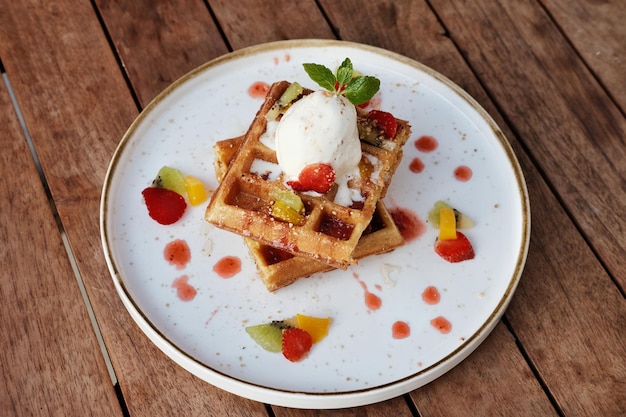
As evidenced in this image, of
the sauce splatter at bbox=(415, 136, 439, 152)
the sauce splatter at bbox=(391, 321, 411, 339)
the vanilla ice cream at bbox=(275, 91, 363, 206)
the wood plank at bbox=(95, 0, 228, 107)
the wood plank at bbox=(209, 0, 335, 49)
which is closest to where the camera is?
the vanilla ice cream at bbox=(275, 91, 363, 206)

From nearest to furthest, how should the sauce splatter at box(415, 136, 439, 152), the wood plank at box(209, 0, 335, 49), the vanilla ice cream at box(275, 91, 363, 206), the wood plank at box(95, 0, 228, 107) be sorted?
the vanilla ice cream at box(275, 91, 363, 206) < the sauce splatter at box(415, 136, 439, 152) < the wood plank at box(95, 0, 228, 107) < the wood plank at box(209, 0, 335, 49)

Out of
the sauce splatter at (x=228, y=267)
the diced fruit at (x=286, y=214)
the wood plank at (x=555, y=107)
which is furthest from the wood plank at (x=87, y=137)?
the wood plank at (x=555, y=107)

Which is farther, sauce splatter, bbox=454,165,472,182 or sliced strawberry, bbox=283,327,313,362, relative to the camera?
sauce splatter, bbox=454,165,472,182

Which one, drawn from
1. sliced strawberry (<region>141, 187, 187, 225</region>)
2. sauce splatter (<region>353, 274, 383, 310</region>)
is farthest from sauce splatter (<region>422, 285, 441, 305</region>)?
sliced strawberry (<region>141, 187, 187, 225</region>)

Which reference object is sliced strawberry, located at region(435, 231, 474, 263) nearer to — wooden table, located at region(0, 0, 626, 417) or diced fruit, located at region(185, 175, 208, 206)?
wooden table, located at region(0, 0, 626, 417)

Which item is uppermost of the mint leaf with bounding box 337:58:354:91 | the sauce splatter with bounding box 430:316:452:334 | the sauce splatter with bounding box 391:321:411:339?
the mint leaf with bounding box 337:58:354:91

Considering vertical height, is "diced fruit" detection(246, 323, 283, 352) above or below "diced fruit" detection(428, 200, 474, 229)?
below

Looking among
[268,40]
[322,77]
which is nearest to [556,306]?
[322,77]
